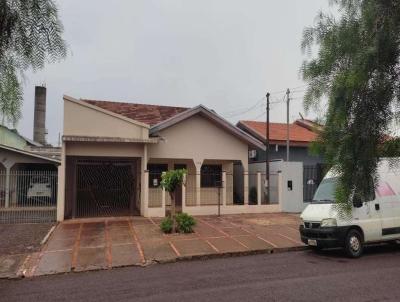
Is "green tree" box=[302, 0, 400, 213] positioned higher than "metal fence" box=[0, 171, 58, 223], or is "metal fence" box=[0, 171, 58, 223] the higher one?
"green tree" box=[302, 0, 400, 213]

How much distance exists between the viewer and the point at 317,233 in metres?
11.7

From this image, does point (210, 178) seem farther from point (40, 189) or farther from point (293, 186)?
point (40, 189)

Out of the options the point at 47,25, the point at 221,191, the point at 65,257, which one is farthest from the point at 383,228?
the point at 47,25

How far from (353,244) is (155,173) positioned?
11802 mm

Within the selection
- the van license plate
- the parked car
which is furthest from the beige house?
the van license plate

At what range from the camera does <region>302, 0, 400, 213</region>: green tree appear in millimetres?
2076

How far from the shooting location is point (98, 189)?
63.7 feet

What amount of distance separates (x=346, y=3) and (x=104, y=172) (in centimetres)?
1830

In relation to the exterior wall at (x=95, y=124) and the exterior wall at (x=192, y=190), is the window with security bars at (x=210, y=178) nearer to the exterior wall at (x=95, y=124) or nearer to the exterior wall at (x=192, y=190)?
the exterior wall at (x=192, y=190)

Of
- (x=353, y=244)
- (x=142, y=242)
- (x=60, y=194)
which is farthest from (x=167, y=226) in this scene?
(x=353, y=244)

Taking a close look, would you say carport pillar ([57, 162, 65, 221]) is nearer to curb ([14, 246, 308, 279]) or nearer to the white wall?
curb ([14, 246, 308, 279])

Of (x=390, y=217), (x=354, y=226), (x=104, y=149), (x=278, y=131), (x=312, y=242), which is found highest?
(x=278, y=131)

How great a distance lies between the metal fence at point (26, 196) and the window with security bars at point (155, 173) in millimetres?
4796

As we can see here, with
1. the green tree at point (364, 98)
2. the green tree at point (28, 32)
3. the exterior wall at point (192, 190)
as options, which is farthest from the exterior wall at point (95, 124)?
the green tree at point (364, 98)
